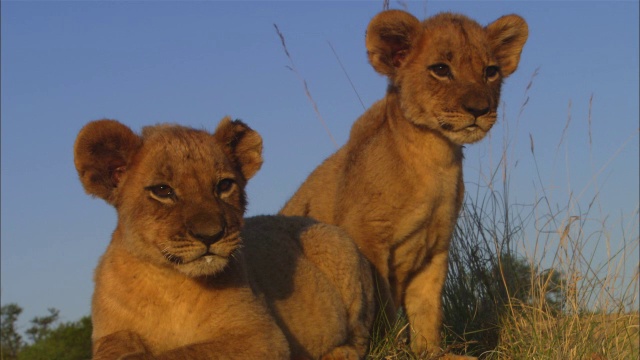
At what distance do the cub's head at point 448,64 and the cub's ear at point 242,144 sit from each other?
1.83m

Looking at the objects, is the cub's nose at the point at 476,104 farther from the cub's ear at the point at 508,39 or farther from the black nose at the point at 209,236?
the black nose at the point at 209,236

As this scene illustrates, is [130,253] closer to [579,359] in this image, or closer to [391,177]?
[391,177]

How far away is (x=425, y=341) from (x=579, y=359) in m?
1.21

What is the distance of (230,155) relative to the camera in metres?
5.97

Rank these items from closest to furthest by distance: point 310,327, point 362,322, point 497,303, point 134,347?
point 134,347
point 310,327
point 362,322
point 497,303

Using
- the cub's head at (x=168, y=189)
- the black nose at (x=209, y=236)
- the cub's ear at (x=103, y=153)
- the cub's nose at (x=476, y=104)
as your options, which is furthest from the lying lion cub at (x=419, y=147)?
the black nose at (x=209, y=236)

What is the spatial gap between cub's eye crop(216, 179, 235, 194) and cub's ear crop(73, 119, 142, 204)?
505 mm

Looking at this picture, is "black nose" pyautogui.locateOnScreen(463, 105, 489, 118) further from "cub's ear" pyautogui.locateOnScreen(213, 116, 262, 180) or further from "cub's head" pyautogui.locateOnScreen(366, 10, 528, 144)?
"cub's ear" pyautogui.locateOnScreen(213, 116, 262, 180)

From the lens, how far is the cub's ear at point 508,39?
26.6 ft

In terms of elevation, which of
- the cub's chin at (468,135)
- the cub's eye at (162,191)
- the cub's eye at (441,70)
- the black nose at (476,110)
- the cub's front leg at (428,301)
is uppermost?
the cub's eye at (441,70)

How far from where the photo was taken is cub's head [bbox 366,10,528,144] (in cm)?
730

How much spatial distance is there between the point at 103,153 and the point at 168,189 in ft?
1.63

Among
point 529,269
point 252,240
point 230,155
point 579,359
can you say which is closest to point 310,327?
point 252,240

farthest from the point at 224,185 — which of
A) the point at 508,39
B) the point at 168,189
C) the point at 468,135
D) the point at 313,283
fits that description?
the point at 508,39
